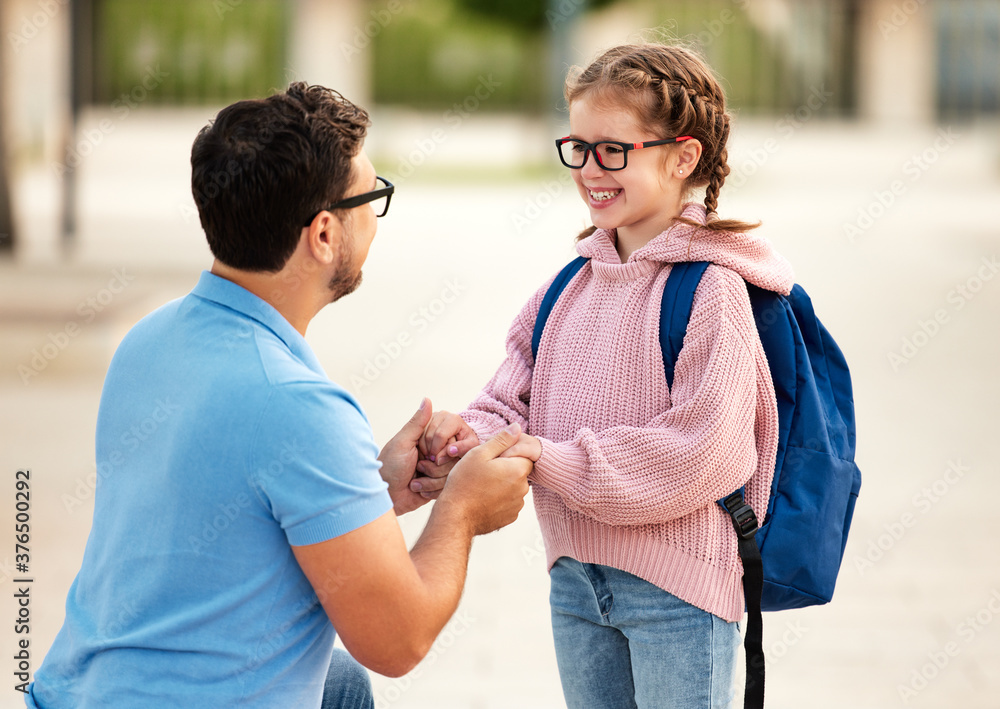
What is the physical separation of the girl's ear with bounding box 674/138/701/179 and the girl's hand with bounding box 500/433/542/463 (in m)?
0.58

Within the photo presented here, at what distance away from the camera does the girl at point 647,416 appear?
202 cm

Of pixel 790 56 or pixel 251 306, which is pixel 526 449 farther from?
pixel 790 56

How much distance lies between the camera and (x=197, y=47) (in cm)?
4619

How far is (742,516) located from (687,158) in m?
0.67

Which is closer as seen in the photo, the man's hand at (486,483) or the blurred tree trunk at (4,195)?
the man's hand at (486,483)

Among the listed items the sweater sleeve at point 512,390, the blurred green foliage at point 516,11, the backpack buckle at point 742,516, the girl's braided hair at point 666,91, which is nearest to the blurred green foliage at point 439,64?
the blurred green foliage at point 516,11

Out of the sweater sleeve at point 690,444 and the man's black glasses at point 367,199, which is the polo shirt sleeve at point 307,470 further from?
the sweater sleeve at point 690,444

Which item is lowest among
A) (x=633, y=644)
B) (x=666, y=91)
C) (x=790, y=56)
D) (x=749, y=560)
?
(x=633, y=644)

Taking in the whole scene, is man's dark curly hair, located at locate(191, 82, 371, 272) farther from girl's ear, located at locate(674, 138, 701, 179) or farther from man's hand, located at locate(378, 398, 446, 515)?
girl's ear, located at locate(674, 138, 701, 179)

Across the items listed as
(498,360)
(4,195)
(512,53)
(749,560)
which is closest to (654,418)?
(749,560)

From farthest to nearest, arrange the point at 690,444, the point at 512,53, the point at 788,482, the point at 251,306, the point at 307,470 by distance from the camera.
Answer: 1. the point at 512,53
2. the point at 788,482
3. the point at 690,444
4. the point at 251,306
5. the point at 307,470

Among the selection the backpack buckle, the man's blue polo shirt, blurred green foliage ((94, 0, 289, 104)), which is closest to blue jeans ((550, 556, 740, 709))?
the backpack buckle

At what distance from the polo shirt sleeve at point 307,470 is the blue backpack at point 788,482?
2.16 feet

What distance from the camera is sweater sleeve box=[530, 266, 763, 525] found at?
1994 mm
